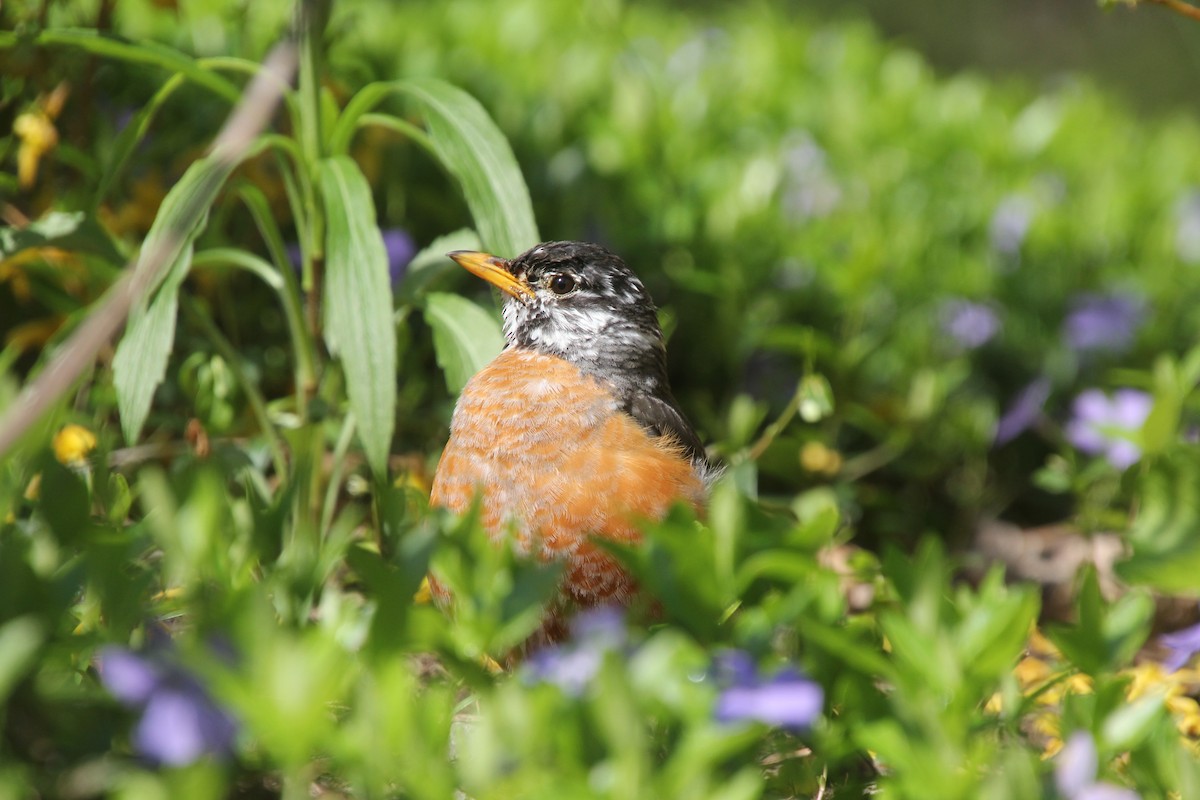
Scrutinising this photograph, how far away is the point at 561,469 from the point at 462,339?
0.43 meters

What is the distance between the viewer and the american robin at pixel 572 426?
2.83 meters

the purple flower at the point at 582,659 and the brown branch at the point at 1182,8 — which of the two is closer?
the purple flower at the point at 582,659

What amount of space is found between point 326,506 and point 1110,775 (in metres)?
1.87

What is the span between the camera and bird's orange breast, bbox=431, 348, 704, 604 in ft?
9.19

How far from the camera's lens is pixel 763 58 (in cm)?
720

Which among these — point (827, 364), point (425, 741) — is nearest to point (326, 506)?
point (425, 741)

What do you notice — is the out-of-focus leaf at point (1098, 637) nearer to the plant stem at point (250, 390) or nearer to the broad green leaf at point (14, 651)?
the broad green leaf at point (14, 651)

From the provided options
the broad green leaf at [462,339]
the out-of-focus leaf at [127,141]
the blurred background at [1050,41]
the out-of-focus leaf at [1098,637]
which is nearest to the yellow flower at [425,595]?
the broad green leaf at [462,339]

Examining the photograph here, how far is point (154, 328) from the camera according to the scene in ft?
9.07

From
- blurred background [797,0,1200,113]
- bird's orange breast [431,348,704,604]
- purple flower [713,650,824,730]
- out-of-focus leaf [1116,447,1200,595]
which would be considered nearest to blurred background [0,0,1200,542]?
bird's orange breast [431,348,704,604]

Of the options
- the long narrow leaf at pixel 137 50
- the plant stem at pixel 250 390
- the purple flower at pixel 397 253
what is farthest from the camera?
the purple flower at pixel 397 253

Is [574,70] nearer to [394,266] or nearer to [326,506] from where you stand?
[394,266]

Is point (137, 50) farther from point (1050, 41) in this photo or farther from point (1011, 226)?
point (1050, 41)

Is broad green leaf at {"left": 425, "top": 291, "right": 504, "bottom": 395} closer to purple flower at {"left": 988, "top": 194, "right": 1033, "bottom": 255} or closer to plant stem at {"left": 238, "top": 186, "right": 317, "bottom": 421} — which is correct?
plant stem at {"left": 238, "top": 186, "right": 317, "bottom": 421}
